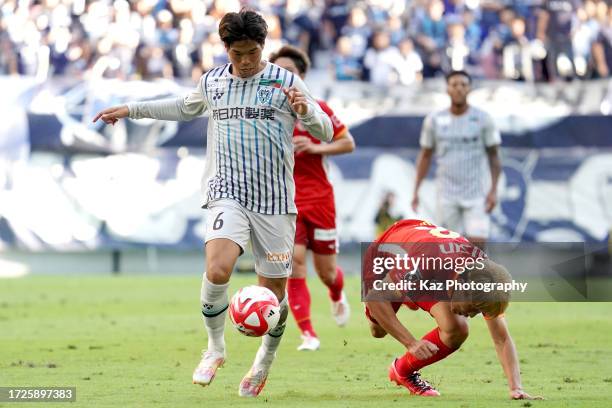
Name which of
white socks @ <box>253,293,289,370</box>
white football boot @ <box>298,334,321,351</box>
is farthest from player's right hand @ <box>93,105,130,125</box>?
white football boot @ <box>298,334,321,351</box>

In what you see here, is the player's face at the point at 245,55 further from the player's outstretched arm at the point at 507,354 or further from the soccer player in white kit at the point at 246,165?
the player's outstretched arm at the point at 507,354

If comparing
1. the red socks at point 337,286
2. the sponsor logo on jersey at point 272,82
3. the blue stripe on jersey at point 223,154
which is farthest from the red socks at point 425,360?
the red socks at point 337,286

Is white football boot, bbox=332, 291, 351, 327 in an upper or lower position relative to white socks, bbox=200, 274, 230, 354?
lower

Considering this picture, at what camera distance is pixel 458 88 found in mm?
14867

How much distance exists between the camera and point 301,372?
33.4ft

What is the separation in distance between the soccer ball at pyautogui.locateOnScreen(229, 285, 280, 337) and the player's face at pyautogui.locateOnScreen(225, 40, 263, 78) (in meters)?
1.47

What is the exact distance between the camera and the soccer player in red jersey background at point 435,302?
25.5 ft

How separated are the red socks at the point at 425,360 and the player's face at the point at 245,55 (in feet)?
7.15

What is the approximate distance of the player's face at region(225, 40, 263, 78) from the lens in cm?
830

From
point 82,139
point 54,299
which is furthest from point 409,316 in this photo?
point 82,139

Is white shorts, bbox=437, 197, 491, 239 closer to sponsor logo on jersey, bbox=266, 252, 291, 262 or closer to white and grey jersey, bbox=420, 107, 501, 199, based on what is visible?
white and grey jersey, bbox=420, 107, 501, 199

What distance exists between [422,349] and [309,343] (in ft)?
12.4

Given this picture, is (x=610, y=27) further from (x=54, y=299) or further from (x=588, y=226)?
(x=54, y=299)

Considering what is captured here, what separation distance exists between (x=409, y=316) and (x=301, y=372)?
19.9ft
